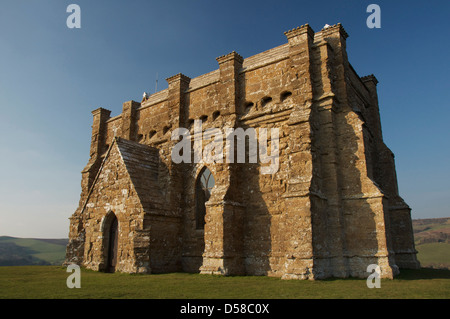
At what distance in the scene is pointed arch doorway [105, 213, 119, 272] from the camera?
14.5 metres

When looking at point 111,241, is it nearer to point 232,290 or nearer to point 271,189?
point 271,189

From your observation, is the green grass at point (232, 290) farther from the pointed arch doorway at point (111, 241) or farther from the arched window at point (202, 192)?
the arched window at point (202, 192)

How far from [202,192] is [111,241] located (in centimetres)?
450

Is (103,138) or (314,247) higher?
(103,138)

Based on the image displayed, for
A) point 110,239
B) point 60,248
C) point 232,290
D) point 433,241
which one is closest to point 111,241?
point 110,239

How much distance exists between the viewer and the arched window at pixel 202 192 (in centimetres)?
1547

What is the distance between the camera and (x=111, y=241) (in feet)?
49.0

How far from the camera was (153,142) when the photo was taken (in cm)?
1828

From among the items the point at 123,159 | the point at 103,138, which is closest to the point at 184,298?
the point at 123,159

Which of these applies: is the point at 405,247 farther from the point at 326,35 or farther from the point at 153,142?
the point at 153,142

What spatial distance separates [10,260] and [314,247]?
51.3 m
